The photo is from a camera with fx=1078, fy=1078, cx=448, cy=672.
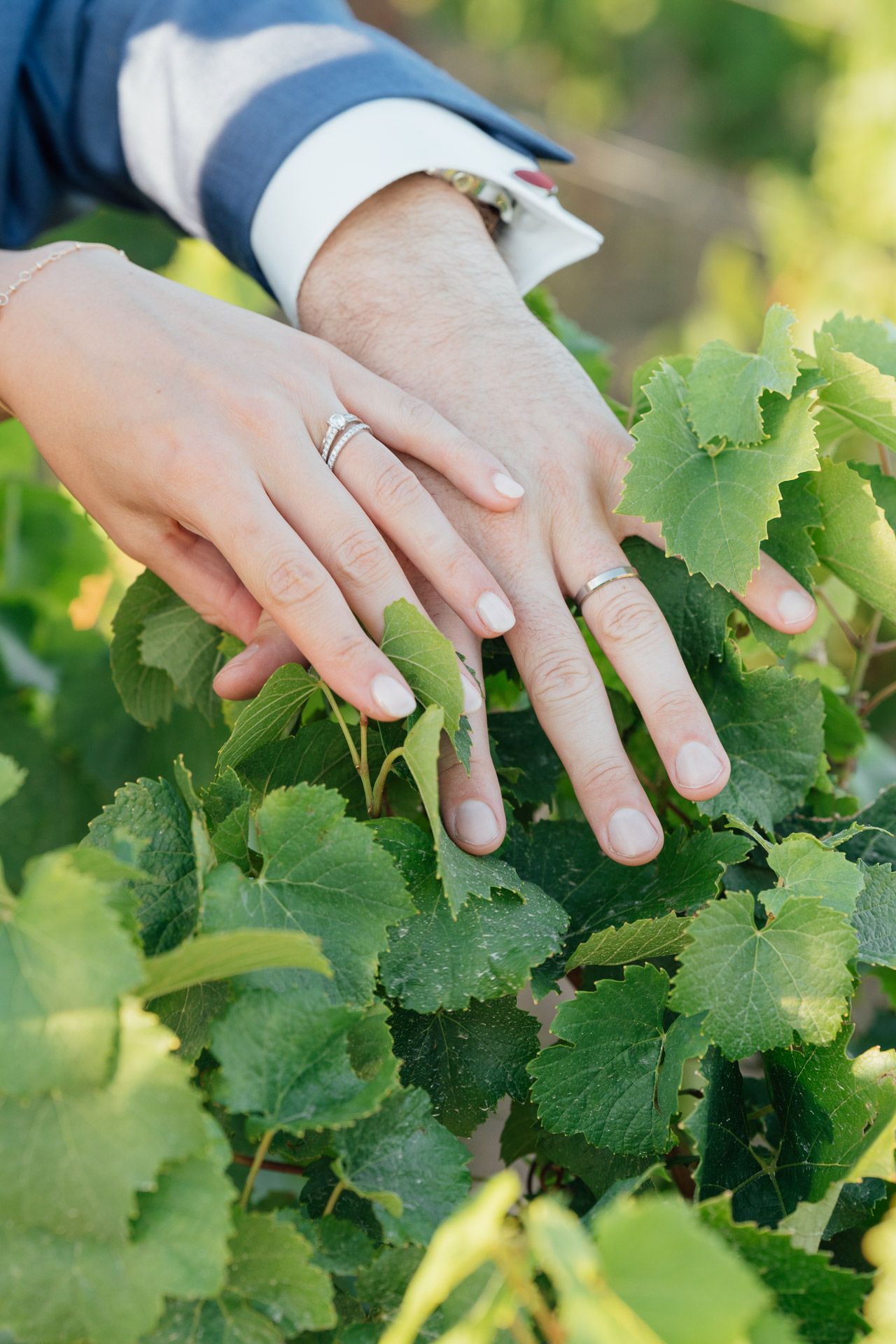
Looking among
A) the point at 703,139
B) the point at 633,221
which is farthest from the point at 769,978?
the point at 703,139

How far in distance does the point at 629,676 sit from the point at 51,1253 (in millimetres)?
515

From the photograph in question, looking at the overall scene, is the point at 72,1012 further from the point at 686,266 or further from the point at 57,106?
the point at 686,266

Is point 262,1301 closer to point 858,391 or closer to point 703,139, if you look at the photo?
point 858,391

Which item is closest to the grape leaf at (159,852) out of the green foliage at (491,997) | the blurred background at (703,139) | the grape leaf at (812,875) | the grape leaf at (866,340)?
the green foliage at (491,997)

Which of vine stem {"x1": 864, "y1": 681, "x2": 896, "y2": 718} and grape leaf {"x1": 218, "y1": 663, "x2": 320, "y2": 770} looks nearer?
grape leaf {"x1": 218, "y1": 663, "x2": 320, "y2": 770}

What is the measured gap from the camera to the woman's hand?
2.47 ft

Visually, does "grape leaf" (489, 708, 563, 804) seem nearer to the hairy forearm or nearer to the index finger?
the index finger

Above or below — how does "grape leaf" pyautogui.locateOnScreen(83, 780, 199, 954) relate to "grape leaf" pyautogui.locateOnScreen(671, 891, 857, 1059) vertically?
below

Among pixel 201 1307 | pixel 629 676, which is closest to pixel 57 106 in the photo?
pixel 629 676

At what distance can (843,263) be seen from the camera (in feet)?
11.4

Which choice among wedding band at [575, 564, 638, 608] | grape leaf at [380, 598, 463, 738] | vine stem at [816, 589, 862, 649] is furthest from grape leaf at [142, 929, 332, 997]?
vine stem at [816, 589, 862, 649]

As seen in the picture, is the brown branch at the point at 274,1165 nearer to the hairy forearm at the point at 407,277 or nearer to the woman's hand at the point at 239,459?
the woman's hand at the point at 239,459

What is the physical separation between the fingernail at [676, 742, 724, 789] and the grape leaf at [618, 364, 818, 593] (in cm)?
11

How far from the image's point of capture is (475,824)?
0.68 meters
